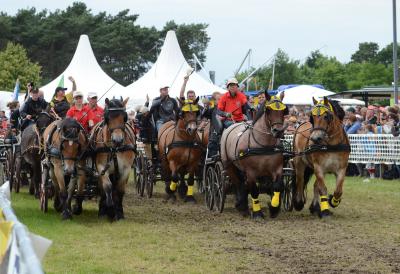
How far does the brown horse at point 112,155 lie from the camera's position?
1309cm

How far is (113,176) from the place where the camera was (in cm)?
1395

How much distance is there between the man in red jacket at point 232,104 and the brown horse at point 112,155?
6.73 feet

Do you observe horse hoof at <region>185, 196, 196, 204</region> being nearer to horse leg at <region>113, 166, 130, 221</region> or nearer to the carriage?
the carriage

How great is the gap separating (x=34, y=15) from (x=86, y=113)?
210ft

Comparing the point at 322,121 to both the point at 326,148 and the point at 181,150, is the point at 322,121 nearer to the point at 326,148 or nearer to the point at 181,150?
the point at 326,148

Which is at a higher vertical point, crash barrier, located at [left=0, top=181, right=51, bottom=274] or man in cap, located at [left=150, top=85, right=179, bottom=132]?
man in cap, located at [left=150, top=85, right=179, bottom=132]

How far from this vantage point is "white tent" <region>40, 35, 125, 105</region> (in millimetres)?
36156

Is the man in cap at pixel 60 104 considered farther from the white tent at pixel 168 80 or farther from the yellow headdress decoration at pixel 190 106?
the white tent at pixel 168 80

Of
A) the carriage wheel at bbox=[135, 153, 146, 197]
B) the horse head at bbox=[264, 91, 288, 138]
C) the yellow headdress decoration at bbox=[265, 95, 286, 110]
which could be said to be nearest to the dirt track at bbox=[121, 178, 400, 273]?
the horse head at bbox=[264, 91, 288, 138]

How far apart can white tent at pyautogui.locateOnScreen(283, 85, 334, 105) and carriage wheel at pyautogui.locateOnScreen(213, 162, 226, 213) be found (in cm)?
1859

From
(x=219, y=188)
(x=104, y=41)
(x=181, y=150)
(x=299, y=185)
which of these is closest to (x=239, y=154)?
(x=219, y=188)

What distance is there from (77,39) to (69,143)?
6358 cm

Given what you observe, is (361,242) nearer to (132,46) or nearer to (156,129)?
(156,129)

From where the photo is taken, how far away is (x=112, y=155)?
44.5 ft
